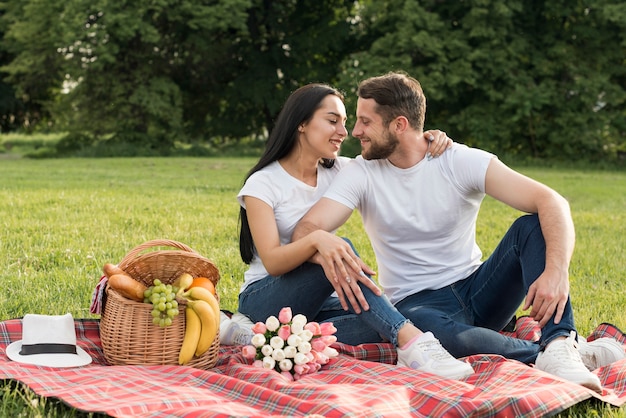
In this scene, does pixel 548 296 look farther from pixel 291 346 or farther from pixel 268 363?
pixel 268 363

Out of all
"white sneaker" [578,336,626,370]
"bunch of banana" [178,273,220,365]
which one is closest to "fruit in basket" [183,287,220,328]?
"bunch of banana" [178,273,220,365]

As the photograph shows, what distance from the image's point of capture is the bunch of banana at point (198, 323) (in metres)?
3.68

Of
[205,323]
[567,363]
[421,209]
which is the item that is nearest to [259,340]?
[205,323]

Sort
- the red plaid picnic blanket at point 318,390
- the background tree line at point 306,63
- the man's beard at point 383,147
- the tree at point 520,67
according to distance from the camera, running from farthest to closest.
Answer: the background tree line at point 306,63 < the tree at point 520,67 < the man's beard at point 383,147 < the red plaid picnic blanket at point 318,390

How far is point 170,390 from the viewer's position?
3.26 m

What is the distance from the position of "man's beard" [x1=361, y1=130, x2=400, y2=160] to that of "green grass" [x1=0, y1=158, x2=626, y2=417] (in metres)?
1.49

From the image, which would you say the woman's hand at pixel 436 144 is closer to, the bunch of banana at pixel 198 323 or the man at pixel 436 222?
the man at pixel 436 222

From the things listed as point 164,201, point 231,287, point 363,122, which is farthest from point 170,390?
point 164,201

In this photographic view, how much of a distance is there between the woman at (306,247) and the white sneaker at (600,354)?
74 cm

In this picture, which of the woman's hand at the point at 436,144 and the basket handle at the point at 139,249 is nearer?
the basket handle at the point at 139,249

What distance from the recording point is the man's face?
4277mm

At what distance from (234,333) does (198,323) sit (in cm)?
54

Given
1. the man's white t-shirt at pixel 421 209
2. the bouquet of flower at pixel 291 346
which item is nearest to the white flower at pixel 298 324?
the bouquet of flower at pixel 291 346

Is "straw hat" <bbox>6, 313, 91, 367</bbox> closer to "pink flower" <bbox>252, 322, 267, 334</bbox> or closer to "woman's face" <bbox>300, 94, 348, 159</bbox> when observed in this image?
"pink flower" <bbox>252, 322, 267, 334</bbox>
